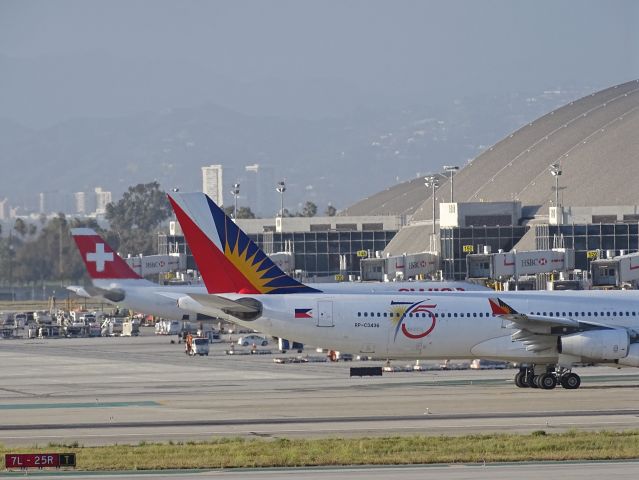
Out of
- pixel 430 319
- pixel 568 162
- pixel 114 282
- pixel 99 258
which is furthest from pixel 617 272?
pixel 568 162

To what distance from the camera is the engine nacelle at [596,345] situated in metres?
51.8

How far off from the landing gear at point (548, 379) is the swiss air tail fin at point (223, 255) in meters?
9.26

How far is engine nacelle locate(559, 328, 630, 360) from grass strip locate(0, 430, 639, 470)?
15.7 m

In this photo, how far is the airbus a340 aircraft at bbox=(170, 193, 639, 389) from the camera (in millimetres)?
52312

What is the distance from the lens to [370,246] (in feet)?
497

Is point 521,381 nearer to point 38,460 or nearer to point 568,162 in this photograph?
point 38,460

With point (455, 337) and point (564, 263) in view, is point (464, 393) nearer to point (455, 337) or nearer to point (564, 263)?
point (455, 337)

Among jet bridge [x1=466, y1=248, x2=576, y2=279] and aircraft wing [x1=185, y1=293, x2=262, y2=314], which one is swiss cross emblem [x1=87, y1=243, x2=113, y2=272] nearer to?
jet bridge [x1=466, y1=248, x2=576, y2=279]

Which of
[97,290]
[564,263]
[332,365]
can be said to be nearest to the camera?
[332,365]

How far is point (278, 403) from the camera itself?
47.3 metres

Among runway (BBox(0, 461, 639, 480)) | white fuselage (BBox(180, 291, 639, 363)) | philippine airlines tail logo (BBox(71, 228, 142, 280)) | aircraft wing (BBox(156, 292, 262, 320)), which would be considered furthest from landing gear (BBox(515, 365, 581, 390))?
philippine airlines tail logo (BBox(71, 228, 142, 280))

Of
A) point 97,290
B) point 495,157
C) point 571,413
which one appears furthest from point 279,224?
point 571,413

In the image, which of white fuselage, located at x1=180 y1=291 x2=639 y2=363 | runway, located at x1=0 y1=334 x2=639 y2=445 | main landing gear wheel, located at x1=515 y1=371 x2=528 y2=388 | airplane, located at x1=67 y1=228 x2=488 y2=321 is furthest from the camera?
airplane, located at x1=67 y1=228 x2=488 y2=321

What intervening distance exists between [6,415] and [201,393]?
989 cm
